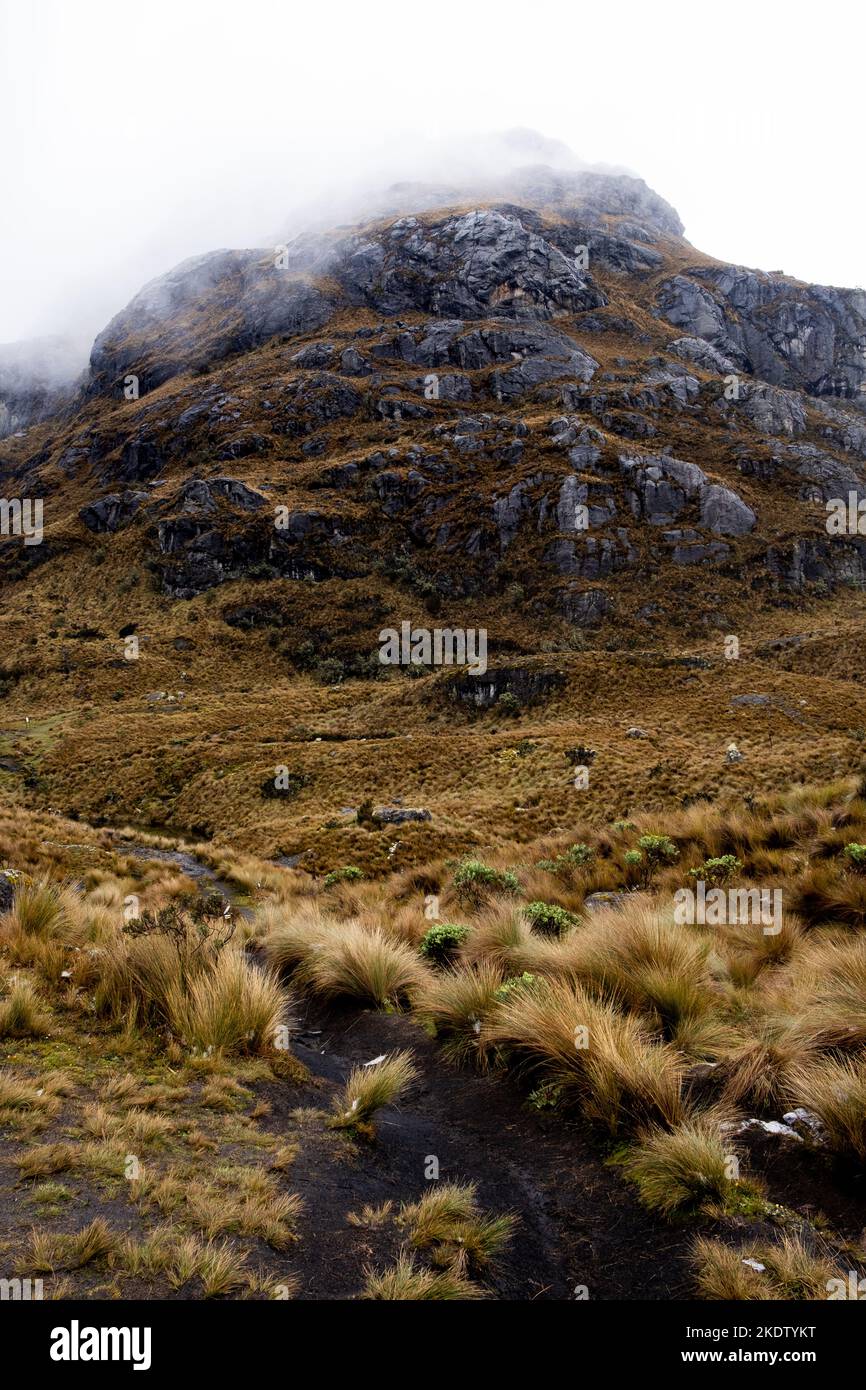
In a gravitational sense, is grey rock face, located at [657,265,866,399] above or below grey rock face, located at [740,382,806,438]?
above

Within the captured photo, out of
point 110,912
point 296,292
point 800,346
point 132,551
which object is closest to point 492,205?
point 296,292


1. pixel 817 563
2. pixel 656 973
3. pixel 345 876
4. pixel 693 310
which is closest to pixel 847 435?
pixel 817 563

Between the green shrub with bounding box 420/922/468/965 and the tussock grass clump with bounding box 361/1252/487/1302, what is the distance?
4.97 metres

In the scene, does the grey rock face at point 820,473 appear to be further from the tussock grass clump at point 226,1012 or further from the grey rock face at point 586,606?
the tussock grass clump at point 226,1012

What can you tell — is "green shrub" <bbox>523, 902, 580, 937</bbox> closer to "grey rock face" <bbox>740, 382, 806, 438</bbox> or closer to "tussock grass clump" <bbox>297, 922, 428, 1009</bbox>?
"tussock grass clump" <bbox>297, 922, 428, 1009</bbox>

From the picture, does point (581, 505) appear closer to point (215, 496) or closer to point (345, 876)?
point (215, 496)

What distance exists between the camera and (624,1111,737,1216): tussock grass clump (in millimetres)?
3479

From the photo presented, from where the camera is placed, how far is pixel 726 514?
2746 inches

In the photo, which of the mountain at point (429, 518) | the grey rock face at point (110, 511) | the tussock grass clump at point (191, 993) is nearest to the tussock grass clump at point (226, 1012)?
the tussock grass clump at point (191, 993)

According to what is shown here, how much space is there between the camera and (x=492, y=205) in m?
125

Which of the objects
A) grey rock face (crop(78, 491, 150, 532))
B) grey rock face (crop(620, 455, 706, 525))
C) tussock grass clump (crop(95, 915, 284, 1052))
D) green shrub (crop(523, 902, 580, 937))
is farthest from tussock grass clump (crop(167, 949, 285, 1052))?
grey rock face (crop(78, 491, 150, 532))

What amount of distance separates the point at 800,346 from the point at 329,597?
356 ft

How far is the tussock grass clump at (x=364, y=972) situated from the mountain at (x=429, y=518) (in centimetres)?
1211

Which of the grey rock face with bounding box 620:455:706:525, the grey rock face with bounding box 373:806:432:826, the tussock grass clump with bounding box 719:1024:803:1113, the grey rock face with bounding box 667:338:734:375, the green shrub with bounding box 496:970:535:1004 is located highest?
the grey rock face with bounding box 667:338:734:375
